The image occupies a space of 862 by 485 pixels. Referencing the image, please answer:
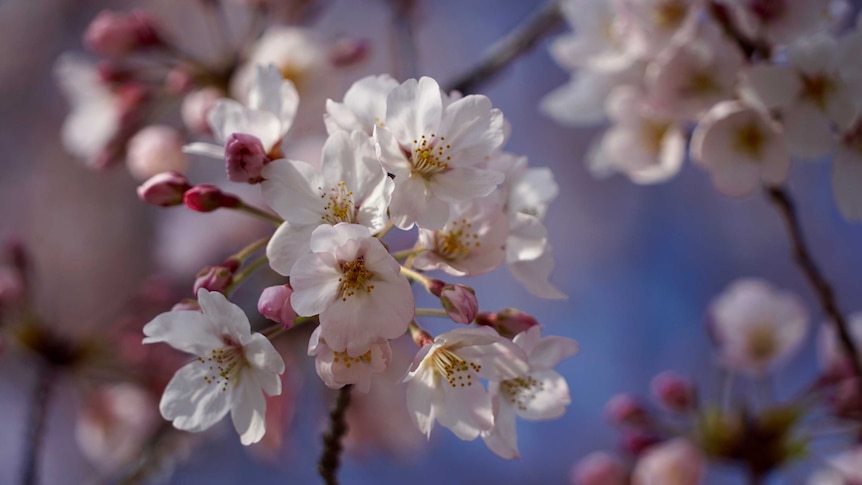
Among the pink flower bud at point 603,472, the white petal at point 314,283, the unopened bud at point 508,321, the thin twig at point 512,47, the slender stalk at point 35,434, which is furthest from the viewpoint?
the pink flower bud at point 603,472

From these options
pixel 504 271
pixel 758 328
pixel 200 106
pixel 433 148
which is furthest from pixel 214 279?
pixel 504 271

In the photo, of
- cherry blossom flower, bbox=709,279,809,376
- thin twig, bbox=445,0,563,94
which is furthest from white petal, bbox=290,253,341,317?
cherry blossom flower, bbox=709,279,809,376

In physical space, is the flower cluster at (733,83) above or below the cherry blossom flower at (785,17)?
below

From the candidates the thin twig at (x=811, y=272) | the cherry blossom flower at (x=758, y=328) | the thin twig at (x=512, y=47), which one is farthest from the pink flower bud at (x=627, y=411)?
the thin twig at (x=512, y=47)

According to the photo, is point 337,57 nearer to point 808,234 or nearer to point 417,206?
point 417,206

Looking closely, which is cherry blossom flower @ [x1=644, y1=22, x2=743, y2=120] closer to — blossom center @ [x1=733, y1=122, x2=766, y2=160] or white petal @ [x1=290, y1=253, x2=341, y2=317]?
blossom center @ [x1=733, y1=122, x2=766, y2=160]

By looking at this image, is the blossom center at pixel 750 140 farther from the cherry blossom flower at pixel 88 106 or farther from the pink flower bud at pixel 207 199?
the cherry blossom flower at pixel 88 106

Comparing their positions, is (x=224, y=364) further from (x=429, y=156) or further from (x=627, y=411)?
(x=627, y=411)
